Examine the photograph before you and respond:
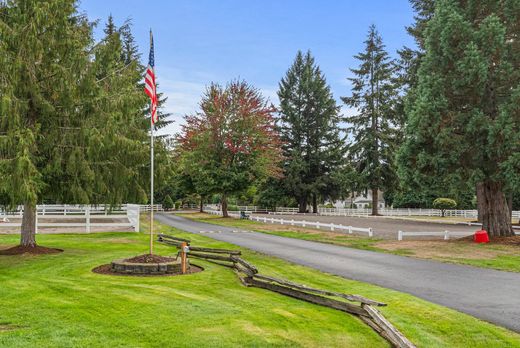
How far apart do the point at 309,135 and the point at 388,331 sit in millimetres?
61116

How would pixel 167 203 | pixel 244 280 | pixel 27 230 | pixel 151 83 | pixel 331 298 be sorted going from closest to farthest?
1. pixel 331 298
2. pixel 244 280
3. pixel 151 83
4. pixel 27 230
5. pixel 167 203

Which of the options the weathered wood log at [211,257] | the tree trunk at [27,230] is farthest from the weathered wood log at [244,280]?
the tree trunk at [27,230]

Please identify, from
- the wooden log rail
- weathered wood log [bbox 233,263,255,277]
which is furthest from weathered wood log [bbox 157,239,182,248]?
weathered wood log [bbox 233,263,255,277]

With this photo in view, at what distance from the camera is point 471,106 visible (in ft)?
76.7

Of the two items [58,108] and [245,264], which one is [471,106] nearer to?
[245,264]

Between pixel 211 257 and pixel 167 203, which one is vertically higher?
pixel 167 203

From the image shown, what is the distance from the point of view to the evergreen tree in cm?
2167

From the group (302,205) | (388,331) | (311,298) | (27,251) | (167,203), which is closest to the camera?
(388,331)

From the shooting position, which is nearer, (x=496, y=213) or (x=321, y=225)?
(x=496, y=213)

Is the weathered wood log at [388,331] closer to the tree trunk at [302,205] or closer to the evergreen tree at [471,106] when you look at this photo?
the evergreen tree at [471,106]

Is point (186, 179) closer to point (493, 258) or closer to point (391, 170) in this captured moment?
point (391, 170)

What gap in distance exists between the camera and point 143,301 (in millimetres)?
8180

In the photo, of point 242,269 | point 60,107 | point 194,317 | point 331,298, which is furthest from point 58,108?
point 331,298

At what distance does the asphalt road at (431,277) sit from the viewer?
865cm
